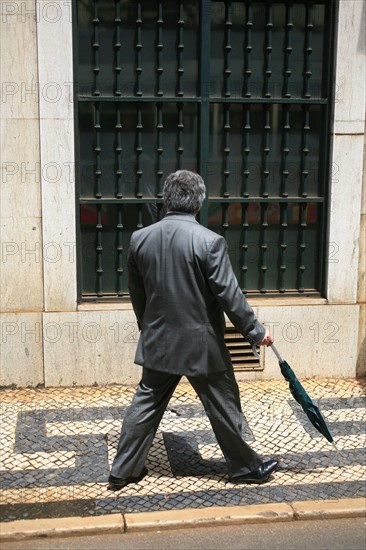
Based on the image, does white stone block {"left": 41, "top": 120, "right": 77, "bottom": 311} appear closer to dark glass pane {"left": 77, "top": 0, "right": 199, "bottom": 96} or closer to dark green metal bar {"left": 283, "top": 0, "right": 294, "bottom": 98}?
dark glass pane {"left": 77, "top": 0, "right": 199, "bottom": 96}

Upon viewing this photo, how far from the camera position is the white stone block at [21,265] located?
252 inches

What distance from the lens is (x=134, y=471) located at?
4.85m

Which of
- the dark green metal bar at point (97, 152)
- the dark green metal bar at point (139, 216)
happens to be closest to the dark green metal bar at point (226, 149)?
the dark green metal bar at point (139, 216)

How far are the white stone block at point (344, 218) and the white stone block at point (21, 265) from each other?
2.48 metres

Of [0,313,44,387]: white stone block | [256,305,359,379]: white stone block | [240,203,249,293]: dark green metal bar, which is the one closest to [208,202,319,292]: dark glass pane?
[240,203,249,293]: dark green metal bar

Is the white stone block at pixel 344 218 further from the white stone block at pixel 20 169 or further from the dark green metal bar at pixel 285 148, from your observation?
the white stone block at pixel 20 169

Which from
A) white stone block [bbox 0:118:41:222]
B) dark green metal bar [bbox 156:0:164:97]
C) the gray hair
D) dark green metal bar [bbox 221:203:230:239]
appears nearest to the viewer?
the gray hair

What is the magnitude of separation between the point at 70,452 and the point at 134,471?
0.69m

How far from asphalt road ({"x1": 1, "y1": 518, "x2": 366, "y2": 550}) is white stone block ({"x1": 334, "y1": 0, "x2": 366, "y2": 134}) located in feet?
11.3

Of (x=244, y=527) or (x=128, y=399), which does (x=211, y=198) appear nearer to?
(x=128, y=399)

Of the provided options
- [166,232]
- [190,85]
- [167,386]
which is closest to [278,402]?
[167,386]

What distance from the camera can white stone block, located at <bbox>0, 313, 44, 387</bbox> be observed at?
6.48 meters

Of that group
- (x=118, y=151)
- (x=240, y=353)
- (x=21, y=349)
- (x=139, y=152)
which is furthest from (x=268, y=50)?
(x=21, y=349)

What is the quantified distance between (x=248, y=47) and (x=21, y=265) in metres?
2.60
